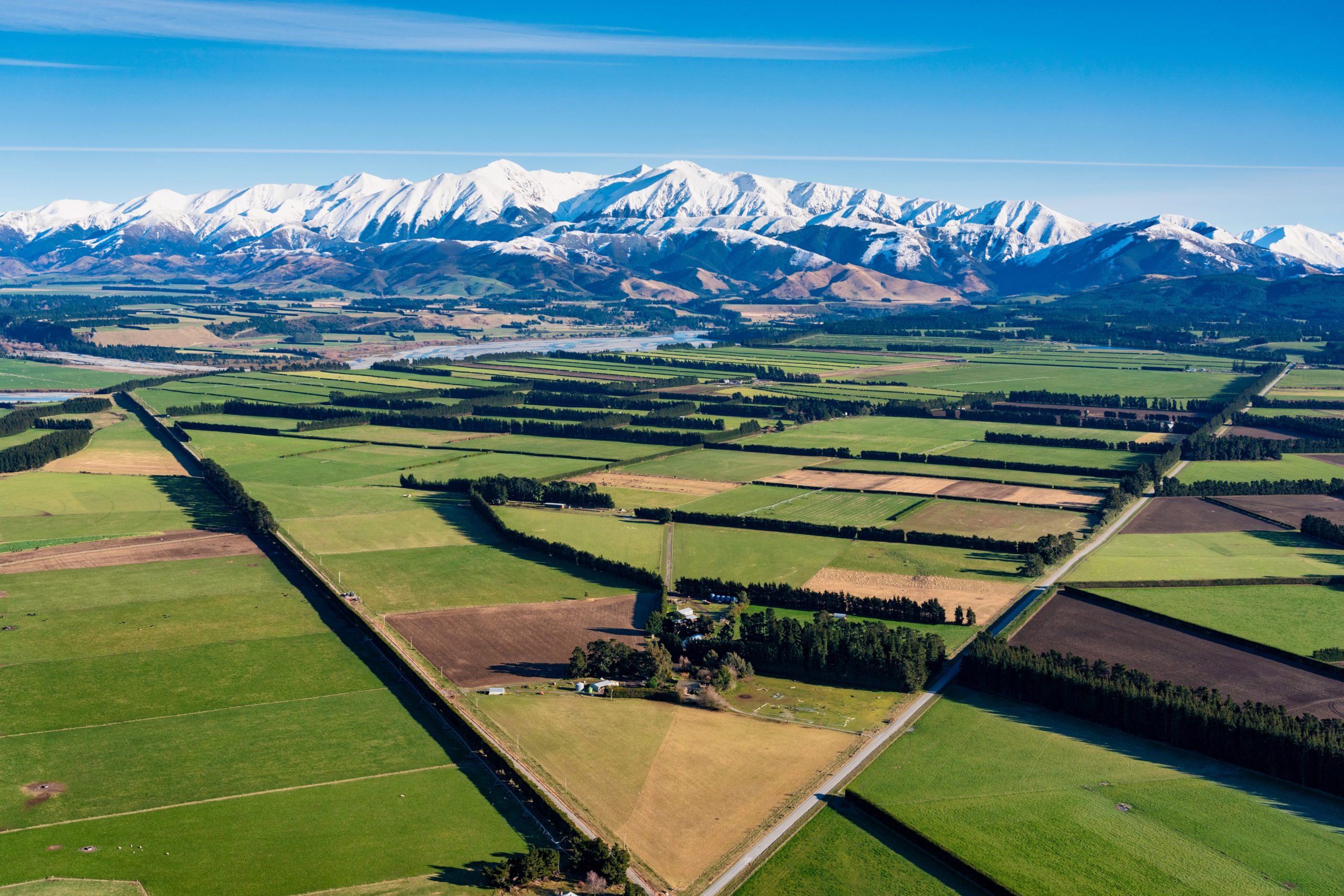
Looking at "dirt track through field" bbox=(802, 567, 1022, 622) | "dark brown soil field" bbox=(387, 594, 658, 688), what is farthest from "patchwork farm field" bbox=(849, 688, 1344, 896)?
"dark brown soil field" bbox=(387, 594, 658, 688)

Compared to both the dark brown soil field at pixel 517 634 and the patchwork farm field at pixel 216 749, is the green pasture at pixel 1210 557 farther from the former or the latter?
the patchwork farm field at pixel 216 749

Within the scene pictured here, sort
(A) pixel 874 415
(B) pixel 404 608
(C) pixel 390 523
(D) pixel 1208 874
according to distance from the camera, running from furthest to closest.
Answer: (A) pixel 874 415 → (C) pixel 390 523 → (B) pixel 404 608 → (D) pixel 1208 874

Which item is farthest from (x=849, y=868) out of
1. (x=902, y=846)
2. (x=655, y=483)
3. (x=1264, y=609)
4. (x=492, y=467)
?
(x=492, y=467)

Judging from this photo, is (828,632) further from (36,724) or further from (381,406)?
(381,406)

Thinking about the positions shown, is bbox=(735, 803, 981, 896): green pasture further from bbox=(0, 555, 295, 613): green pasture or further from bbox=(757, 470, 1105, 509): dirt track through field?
bbox=(757, 470, 1105, 509): dirt track through field

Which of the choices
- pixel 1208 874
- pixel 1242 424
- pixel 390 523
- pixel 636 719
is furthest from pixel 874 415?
pixel 1208 874
